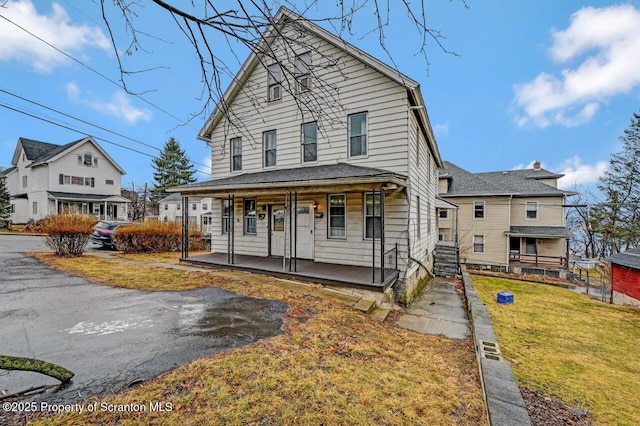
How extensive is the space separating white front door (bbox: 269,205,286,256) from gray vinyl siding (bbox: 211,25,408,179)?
5.42 ft

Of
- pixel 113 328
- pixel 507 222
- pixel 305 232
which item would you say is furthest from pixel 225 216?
pixel 507 222

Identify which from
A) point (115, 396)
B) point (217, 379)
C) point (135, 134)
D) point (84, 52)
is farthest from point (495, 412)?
point (135, 134)

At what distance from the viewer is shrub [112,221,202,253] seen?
44.6 feet

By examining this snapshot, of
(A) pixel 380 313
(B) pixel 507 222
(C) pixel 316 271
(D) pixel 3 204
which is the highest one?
(D) pixel 3 204

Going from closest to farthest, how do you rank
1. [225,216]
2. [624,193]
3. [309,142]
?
[309,142] < [225,216] < [624,193]

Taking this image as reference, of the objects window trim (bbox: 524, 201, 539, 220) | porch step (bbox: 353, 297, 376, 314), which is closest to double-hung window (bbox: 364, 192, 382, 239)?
porch step (bbox: 353, 297, 376, 314)

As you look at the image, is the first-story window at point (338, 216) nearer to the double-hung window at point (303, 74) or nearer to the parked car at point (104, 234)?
the double-hung window at point (303, 74)

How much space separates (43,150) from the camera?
27656mm

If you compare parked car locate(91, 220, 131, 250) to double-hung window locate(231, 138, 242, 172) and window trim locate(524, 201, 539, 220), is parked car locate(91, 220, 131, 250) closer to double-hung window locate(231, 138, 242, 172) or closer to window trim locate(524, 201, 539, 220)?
double-hung window locate(231, 138, 242, 172)

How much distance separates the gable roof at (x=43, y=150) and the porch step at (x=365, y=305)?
3068cm

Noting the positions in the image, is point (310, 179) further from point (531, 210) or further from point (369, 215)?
point (531, 210)

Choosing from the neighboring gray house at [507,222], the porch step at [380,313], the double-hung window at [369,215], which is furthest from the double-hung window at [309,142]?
the neighboring gray house at [507,222]

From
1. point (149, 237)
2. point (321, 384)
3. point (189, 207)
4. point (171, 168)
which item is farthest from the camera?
point (171, 168)

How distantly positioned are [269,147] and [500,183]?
71.5 ft
